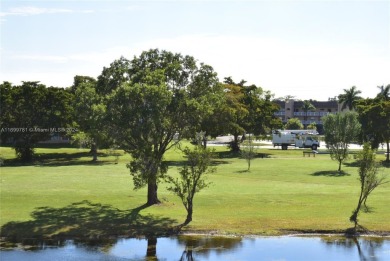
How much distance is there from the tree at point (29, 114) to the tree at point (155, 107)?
45.0m

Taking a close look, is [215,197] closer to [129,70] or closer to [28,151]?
[129,70]

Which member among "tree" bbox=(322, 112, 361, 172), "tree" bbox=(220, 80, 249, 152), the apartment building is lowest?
"tree" bbox=(322, 112, 361, 172)

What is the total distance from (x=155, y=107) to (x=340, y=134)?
34.7 meters

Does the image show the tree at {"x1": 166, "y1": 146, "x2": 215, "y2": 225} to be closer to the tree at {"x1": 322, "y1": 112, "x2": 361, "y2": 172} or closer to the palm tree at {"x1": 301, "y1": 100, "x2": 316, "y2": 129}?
the tree at {"x1": 322, "y1": 112, "x2": 361, "y2": 172}

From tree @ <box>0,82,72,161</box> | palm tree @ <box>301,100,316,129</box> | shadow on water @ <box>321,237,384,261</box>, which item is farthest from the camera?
palm tree @ <box>301,100,316,129</box>

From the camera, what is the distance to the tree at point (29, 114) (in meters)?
78.7

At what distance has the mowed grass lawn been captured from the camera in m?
32.4

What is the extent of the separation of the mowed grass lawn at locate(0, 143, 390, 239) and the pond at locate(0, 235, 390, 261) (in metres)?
1.57

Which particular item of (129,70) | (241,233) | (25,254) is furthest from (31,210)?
(241,233)

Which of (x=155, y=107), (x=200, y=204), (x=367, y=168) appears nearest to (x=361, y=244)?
(x=367, y=168)

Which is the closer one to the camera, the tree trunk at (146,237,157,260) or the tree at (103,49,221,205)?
the tree trunk at (146,237,157,260)

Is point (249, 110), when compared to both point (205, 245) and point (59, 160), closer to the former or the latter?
point (59, 160)

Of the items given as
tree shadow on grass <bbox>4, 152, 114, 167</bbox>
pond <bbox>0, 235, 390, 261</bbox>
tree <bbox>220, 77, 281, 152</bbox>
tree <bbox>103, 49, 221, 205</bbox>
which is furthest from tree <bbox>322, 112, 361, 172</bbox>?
pond <bbox>0, 235, 390, 261</bbox>

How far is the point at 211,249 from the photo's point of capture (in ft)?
92.5
